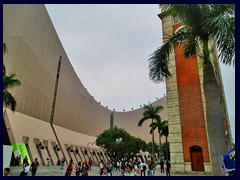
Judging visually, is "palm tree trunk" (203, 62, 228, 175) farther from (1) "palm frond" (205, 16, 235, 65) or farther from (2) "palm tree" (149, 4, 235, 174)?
(1) "palm frond" (205, 16, 235, 65)

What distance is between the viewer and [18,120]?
2467cm

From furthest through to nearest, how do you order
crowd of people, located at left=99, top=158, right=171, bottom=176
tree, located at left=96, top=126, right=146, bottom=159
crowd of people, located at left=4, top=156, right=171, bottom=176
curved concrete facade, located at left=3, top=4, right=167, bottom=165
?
tree, located at left=96, top=126, right=146, bottom=159
curved concrete facade, located at left=3, top=4, right=167, bottom=165
crowd of people, located at left=4, top=156, right=171, bottom=176
crowd of people, located at left=99, top=158, right=171, bottom=176

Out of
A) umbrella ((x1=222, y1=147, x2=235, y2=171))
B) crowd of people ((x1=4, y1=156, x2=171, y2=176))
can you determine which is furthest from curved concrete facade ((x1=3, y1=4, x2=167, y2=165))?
umbrella ((x1=222, y1=147, x2=235, y2=171))

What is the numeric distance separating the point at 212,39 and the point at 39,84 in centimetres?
2718

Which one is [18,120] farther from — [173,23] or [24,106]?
[173,23]

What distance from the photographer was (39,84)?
1197 inches

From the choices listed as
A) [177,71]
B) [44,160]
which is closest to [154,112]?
[177,71]

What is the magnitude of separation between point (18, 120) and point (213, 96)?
23234 mm

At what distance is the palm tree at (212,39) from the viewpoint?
6625 mm

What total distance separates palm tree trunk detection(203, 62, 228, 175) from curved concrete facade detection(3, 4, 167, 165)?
2094 cm

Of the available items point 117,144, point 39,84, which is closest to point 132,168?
point 117,144

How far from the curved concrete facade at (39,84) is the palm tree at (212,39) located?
2027cm

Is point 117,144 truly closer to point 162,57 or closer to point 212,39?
point 162,57

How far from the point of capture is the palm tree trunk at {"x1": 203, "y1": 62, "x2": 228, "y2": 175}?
6.65 meters
